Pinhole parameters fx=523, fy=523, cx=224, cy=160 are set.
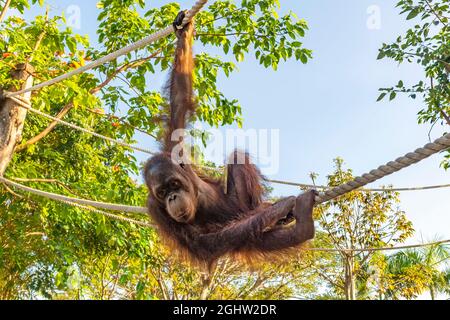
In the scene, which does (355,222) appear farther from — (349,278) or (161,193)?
(161,193)

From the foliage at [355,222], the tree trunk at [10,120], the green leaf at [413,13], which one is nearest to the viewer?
the tree trunk at [10,120]

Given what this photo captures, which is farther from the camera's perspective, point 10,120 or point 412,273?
point 412,273

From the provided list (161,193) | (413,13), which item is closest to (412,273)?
(413,13)

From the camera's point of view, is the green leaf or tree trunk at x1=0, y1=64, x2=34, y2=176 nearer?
tree trunk at x1=0, y1=64, x2=34, y2=176

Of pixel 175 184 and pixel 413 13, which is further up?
pixel 413 13

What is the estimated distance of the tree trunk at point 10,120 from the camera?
5.59m

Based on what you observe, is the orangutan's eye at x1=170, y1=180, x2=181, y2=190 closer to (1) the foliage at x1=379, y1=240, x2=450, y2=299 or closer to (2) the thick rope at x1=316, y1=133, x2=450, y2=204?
(2) the thick rope at x1=316, y1=133, x2=450, y2=204

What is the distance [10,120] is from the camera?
5.66 metres

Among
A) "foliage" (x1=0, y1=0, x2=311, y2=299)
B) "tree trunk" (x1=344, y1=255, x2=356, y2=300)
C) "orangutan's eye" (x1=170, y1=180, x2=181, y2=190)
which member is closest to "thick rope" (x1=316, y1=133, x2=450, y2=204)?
"orangutan's eye" (x1=170, y1=180, x2=181, y2=190)

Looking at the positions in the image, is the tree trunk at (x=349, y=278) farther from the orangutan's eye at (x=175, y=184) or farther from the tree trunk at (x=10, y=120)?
the orangutan's eye at (x=175, y=184)

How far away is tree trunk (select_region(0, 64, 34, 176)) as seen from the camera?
18.3 feet

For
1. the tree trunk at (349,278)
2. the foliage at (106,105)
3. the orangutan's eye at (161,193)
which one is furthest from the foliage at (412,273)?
the orangutan's eye at (161,193)
